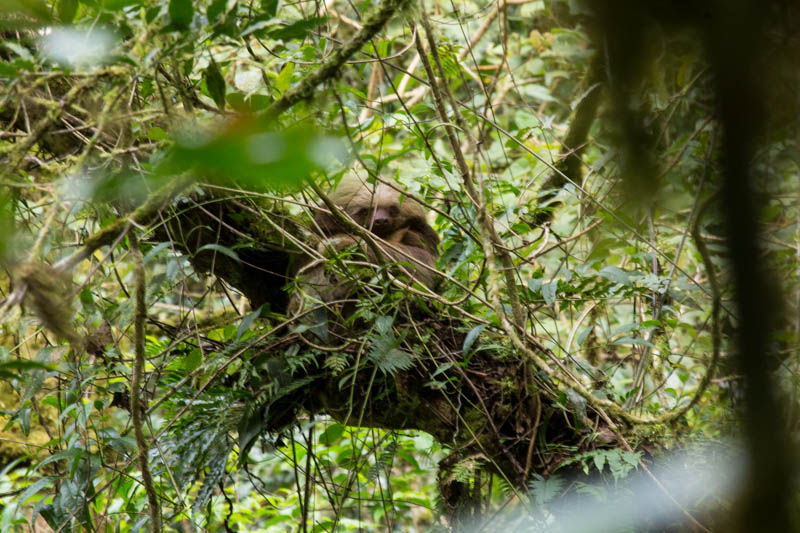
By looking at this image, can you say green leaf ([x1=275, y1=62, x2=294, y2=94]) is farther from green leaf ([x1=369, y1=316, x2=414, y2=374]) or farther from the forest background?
green leaf ([x1=369, y1=316, x2=414, y2=374])

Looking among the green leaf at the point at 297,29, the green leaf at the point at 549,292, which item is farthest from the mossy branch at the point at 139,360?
the green leaf at the point at 549,292

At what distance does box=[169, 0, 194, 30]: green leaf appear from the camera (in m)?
1.43

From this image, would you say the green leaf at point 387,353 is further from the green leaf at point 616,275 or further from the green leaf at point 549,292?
the green leaf at point 616,275

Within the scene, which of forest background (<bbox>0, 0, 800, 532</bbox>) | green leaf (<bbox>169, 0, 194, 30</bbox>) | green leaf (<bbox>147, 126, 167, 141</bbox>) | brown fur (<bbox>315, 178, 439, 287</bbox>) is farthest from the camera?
brown fur (<bbox>315, 178, 439, 287</bbox>)

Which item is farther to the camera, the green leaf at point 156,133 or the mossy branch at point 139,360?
the green leaf at point 156,133

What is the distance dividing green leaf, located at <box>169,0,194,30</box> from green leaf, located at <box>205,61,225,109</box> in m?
0.36

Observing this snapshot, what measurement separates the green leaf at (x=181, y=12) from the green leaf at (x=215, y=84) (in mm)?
363

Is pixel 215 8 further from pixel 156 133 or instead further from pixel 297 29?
pixel 156 133

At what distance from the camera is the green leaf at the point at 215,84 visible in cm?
185

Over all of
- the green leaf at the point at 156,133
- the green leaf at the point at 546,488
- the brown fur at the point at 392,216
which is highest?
the brown fur at the point at 392,216

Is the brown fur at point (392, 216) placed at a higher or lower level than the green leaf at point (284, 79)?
higher

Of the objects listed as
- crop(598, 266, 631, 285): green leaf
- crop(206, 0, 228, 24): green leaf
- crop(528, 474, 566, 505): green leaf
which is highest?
crop(206, 0, 228, 24): green leaf

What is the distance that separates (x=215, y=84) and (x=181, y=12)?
17.1 inches

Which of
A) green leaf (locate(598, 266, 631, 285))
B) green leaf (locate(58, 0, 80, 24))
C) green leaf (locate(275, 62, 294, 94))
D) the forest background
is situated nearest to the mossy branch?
the forest background
